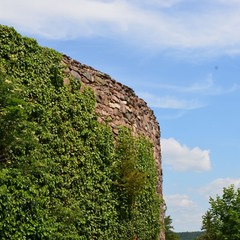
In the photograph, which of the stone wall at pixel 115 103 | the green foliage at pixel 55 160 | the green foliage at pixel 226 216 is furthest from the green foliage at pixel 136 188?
the green foliage at pixel 226 216

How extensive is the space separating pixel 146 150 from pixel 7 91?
4765 millimetres

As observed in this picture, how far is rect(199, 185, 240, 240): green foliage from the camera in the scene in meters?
16.4

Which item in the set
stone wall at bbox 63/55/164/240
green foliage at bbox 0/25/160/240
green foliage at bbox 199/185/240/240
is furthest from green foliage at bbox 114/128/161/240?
green foliage at bbox 199/185/240/240

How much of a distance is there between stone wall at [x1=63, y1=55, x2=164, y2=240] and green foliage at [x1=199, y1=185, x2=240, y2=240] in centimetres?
443

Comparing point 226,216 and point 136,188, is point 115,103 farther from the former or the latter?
point 226,216

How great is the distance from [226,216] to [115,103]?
7.83 metres

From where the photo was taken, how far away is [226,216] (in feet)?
55.4

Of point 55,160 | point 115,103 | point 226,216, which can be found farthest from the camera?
point 226,216

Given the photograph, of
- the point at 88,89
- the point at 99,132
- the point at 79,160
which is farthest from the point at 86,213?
the point at 88,89

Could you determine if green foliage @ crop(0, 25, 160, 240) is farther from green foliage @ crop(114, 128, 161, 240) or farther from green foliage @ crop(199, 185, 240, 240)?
green foliage @ crop(199, 185, 240, 240)

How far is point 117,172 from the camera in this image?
32.2ft

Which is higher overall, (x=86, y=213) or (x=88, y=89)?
(x=88, y=89)

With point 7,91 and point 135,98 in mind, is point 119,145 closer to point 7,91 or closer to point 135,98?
point 135,98

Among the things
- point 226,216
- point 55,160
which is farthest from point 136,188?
point 226,216
